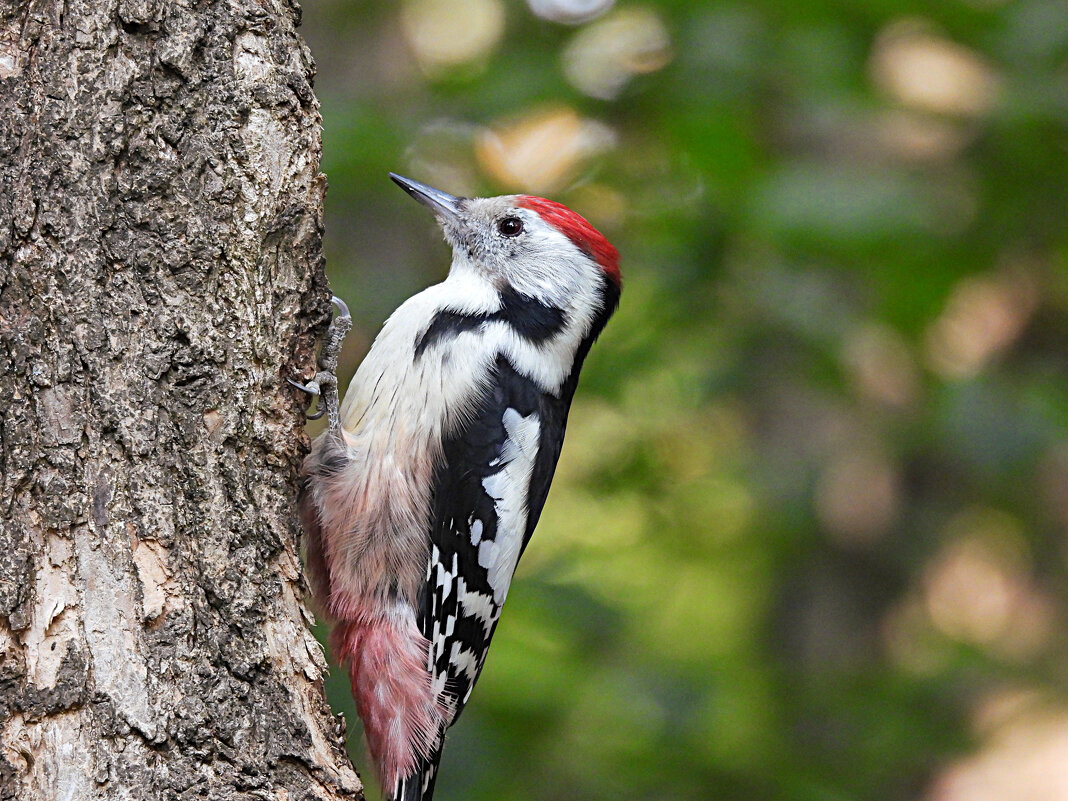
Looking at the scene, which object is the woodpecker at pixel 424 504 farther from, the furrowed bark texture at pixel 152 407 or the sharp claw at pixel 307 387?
the furrowed bark texture at pixel 152 407

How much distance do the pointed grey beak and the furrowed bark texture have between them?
1.07m

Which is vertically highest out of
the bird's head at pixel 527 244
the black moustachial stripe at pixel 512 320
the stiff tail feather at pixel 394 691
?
the bird's head at pixel 527 244

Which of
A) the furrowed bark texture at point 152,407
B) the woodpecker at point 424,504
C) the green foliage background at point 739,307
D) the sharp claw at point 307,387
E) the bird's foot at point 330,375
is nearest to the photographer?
the furrowed bark texture at point 152,407

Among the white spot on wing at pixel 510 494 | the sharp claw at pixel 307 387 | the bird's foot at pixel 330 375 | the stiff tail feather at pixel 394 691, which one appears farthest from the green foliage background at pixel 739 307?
the sharp claw at pixel 307 387

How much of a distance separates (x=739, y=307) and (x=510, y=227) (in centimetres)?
121

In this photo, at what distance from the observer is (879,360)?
5.41 metres

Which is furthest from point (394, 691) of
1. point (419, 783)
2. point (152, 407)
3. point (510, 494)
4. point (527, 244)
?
point (527, 244)

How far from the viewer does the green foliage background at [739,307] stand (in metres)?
3.71

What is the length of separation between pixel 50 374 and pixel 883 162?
4468 mm

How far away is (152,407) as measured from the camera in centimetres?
208

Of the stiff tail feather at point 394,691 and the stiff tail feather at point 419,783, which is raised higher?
the stiff tail feather at point 394,691

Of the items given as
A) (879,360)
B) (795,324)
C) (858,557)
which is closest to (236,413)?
(795,324)

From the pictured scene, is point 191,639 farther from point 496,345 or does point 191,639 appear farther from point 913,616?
point 913,616

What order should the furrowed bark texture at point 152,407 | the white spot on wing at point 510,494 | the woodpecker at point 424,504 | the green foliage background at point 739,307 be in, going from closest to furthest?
the furrowed bark texture at point 152,407 < the woodpecker at point 424,504 < the white spot on wing at point 510,494 < the green foliage background at point 739,307
